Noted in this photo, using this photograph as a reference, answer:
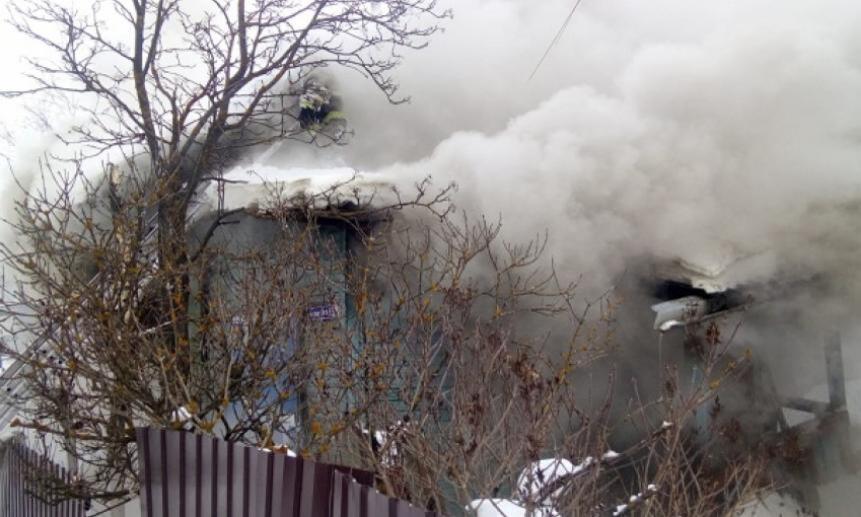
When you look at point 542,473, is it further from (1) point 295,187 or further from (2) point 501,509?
(1) point 295,187

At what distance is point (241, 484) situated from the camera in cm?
298

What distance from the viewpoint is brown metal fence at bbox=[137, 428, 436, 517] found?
98.1 inches

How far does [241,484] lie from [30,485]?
4194mm

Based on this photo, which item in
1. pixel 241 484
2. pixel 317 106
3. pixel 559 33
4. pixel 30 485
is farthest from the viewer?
pixel 317 106

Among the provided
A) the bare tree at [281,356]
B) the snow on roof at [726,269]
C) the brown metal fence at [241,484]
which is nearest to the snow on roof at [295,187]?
the bare tree at [281,356]

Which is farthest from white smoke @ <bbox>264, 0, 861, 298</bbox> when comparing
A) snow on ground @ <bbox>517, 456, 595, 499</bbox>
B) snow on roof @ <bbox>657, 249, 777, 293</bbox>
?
snow on ground @ <bbox>517, 456, 595, 499</bbox>

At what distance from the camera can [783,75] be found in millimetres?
6324

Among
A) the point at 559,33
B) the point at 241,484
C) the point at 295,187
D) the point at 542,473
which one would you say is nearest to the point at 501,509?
the point at 542,473

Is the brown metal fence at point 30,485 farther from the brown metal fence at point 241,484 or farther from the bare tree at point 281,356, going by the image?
the brown metal fence at point 241,484

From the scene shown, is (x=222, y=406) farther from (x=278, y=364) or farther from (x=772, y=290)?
(x=772, y=290)

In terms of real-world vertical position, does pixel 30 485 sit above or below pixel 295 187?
below

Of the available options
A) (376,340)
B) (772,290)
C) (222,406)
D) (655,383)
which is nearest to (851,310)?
(772,290)

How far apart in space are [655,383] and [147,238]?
495cm

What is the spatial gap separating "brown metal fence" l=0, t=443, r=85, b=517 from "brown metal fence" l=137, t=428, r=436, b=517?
84.3 inches
